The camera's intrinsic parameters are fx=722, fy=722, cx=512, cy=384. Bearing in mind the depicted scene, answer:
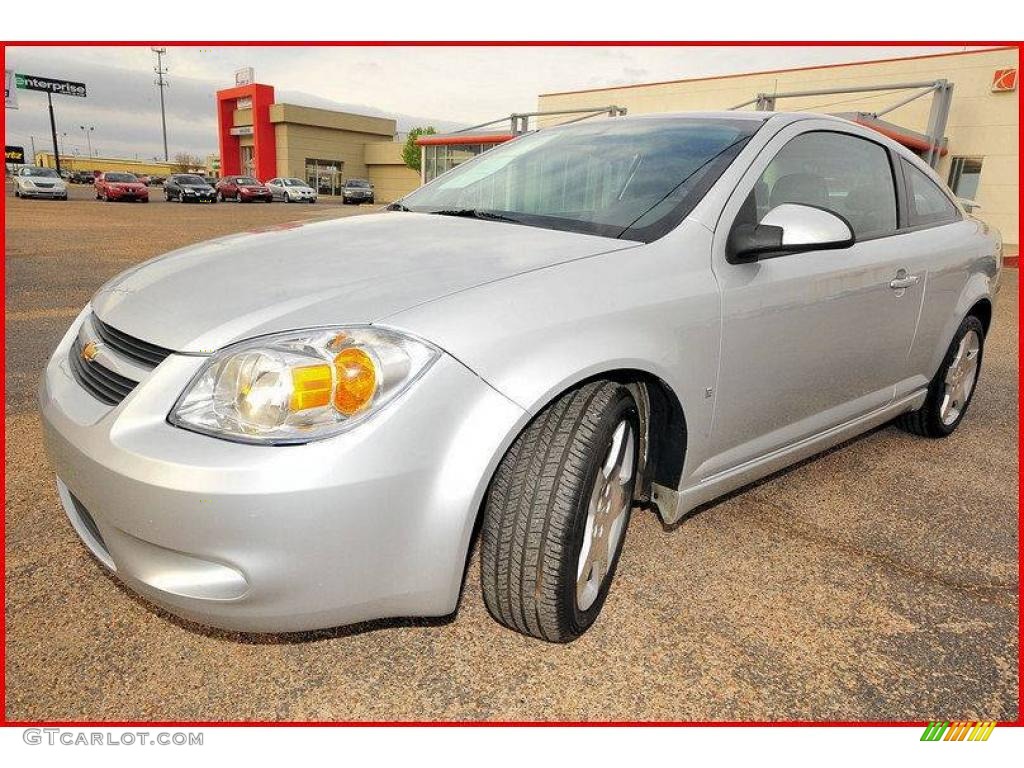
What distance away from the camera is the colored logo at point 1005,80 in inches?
751

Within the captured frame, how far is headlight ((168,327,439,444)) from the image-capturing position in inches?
60.7

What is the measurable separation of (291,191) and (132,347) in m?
37.7

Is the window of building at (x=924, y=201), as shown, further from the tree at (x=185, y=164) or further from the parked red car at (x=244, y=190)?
the tree at (x=185, y=164)

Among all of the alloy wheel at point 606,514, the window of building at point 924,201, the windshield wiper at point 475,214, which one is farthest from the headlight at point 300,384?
the window of building at point 924,201

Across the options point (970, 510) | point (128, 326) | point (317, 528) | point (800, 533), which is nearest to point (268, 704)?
point (317, 528)

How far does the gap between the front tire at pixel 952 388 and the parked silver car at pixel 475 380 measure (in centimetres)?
110

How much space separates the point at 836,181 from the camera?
2.92 meters

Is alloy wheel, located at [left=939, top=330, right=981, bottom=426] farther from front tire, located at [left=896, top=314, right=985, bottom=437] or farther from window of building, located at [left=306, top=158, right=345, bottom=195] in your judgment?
window of building, located at [left=306, top=158, right=345, bottom=195]

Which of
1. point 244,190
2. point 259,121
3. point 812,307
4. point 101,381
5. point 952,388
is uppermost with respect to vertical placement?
point 259,121

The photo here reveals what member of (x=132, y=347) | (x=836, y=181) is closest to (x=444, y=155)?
(x=836, y=181)

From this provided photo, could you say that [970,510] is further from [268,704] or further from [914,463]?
[268,704]

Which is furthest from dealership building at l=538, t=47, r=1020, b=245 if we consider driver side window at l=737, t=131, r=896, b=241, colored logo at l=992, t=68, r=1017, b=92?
driver side window at l=737, t=131, r=896, b=241
